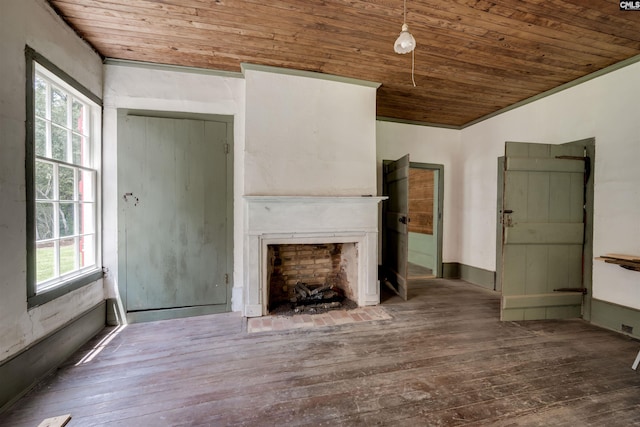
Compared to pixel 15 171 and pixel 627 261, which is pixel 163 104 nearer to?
pixel 15 171

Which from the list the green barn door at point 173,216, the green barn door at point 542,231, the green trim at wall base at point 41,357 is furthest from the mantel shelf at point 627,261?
the green trim at wall base at point 41,357

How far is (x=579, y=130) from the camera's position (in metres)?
2.99

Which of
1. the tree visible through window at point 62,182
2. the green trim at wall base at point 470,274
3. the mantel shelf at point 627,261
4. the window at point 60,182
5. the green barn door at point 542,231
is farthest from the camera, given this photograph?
the green trim at wall base at point 470,274

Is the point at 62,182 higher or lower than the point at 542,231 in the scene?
higher

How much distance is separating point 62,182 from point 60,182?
0.03 m

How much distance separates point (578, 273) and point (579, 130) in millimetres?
1642

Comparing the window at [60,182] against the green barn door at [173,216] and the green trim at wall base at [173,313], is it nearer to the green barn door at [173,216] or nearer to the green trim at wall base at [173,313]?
the green barn door at [173,216]

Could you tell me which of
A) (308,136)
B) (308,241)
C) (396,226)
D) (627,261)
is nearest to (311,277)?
(308,241)

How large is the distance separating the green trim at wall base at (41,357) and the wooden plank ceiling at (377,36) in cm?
254

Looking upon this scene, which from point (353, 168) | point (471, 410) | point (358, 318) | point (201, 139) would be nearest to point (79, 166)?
point (201, 139)

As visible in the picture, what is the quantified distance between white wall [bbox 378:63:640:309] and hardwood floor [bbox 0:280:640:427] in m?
0.88

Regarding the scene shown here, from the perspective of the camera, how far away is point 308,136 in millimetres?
3004

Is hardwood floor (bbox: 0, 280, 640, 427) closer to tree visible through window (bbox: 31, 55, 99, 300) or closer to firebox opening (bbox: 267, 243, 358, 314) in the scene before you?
firebox opening (bbox: 267, 243, 358, 314)

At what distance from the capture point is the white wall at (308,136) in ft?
9.41
